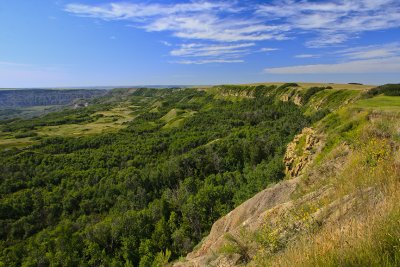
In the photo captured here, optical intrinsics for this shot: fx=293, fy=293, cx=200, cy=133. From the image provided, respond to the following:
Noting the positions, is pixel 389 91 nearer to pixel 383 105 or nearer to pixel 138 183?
pixel 383 105

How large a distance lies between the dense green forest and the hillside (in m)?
0.32

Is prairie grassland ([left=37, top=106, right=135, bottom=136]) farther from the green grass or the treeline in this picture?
the green grass

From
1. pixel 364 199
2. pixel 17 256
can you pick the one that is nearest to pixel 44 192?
pixel 17 256

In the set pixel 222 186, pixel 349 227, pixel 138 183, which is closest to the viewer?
pixel 349 227

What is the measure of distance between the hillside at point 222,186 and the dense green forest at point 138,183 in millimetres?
321

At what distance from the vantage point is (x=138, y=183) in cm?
7225

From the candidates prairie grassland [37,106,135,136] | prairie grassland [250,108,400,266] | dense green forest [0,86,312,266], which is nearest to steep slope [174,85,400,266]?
prairie grassland [250,108,400,266]

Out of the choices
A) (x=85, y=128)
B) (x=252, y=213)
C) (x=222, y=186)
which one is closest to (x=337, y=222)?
(x=252, y=213)

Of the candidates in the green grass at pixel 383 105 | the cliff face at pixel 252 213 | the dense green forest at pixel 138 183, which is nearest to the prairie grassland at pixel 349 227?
the cliff face at pixel 252 213

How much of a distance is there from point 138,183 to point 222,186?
27022 mm

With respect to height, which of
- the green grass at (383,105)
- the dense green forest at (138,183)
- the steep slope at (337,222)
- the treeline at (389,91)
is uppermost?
the treeline at (389,91)

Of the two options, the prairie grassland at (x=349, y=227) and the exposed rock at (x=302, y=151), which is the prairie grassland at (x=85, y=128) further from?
the prairie grassland at (x=349, y=227)

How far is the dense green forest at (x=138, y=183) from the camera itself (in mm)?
44125

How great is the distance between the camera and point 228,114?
401 feet
